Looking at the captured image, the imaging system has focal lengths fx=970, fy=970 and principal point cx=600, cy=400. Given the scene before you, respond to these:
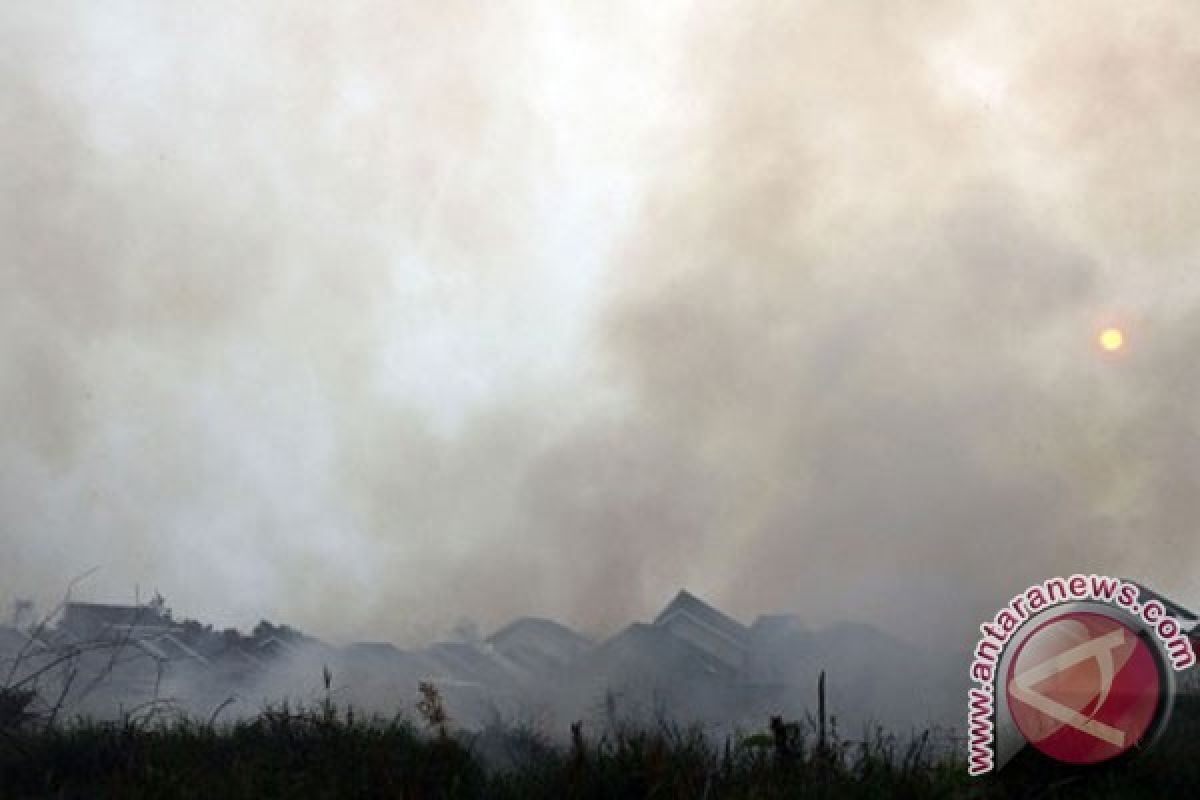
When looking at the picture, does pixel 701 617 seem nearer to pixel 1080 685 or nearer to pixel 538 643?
pixel 538 643

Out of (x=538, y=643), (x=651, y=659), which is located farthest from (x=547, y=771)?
(x=538, y=643)

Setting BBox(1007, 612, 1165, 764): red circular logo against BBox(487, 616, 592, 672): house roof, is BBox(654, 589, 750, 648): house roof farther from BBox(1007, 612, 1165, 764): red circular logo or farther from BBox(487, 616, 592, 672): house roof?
BBox(1007, 612, 1165, 764): red circular logo

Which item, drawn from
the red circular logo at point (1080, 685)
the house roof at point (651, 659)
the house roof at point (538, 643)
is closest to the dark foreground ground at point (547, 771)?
the red circular logo at point (1080, 685)

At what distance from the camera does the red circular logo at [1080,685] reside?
5.18 meters

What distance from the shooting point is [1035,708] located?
534 cm

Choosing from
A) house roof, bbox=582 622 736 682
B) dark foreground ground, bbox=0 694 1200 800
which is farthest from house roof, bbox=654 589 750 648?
dark foreground ground, bbox=0 694 1200 800

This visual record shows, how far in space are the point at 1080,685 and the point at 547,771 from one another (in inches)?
118

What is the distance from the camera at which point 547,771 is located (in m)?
5.61

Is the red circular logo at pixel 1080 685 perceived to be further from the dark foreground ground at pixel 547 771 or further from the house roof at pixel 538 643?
the house roof at pixel 538 643

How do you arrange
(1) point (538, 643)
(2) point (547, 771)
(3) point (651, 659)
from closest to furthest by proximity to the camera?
1. (2) point (547, 771)
2. (3) point (651, 659)
3. (1) point (538, 643)

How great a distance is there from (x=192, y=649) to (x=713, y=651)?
40.6ft

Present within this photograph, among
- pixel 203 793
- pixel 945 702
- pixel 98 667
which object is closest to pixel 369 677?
pixel 98 667

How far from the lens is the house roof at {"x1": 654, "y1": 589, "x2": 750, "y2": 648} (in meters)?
24.7

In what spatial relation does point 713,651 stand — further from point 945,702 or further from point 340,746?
point 340,746
